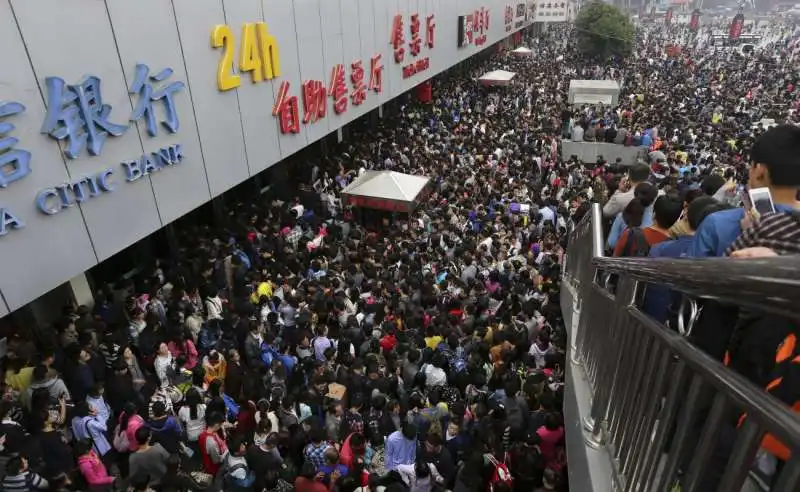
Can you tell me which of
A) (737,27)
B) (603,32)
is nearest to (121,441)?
(603,32)

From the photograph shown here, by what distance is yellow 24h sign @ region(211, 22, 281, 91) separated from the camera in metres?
8.42

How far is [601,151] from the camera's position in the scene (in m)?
15.9

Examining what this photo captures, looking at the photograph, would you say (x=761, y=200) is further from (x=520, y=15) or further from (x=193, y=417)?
(x=520, y=15)

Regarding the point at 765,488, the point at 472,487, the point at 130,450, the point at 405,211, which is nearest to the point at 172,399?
the point at 130,450

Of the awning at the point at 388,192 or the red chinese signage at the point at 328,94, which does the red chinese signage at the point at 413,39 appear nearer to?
the red chinese signage at the point at 328,94

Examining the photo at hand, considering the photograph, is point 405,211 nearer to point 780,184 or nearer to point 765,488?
point 780,184

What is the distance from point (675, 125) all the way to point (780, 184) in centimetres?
1664

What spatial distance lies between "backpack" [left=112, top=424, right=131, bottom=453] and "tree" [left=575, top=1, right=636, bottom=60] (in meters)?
36.6

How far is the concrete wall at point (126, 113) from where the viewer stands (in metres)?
5.55

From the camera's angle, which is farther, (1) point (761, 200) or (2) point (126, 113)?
(2) point (126, 113)

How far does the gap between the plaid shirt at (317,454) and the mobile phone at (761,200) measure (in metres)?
3.56

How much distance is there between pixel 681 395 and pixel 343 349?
15.1ft

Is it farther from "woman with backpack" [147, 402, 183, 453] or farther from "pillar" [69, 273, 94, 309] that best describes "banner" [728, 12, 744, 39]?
"woman with backpack" [147, 402, 183, 453]

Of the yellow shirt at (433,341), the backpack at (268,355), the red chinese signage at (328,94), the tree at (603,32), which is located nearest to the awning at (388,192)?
the red chinese signage at (328,94)
